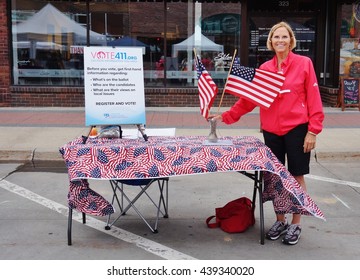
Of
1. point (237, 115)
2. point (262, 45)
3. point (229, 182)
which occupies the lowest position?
point (229, 182)

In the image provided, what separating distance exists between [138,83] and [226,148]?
1.14m

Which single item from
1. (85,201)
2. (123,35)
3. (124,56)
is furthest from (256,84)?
(123,35)

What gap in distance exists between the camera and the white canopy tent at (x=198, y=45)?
14.5 m

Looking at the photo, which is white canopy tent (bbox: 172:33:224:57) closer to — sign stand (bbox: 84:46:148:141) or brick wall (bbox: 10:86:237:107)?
brick wall (bbox: 10:86:237:107)

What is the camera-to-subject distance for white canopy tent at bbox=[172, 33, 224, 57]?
1448 centimetres

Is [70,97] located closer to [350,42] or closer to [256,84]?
[350,42]

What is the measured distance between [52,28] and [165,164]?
10874 mm

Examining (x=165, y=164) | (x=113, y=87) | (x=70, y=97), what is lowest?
(x=70, y=97)

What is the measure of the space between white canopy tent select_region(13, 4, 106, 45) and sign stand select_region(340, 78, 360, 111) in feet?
21.2

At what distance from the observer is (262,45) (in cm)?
1472

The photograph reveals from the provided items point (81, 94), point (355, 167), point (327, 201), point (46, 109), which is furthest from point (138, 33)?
point (327, 201)

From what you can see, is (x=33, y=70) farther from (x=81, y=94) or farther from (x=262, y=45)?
(x=262, y=45)

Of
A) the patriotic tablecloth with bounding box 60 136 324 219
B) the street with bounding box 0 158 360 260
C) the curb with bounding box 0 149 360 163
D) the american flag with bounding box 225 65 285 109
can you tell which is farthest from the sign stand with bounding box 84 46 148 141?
the curb with bounding box 0 149 360 163

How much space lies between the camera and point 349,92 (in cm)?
1356
